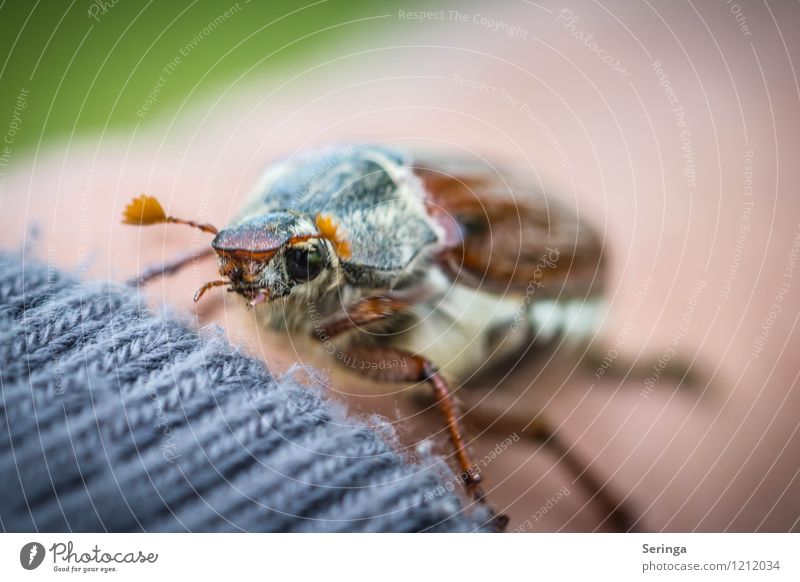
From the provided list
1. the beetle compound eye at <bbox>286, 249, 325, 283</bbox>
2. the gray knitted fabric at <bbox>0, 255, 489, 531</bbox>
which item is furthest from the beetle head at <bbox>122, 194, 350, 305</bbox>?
the gray knitted fabric at <bbox>0, 255, 489, 531</bbox>

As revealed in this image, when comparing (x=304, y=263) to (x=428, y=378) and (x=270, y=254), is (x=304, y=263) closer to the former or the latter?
(x=270, y=254)

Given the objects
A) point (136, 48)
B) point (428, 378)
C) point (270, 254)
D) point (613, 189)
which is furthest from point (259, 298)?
point (613, 189)

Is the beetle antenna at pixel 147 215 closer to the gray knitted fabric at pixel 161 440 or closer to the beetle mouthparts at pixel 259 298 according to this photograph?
the beetle mouthparts at pixel 259 298
